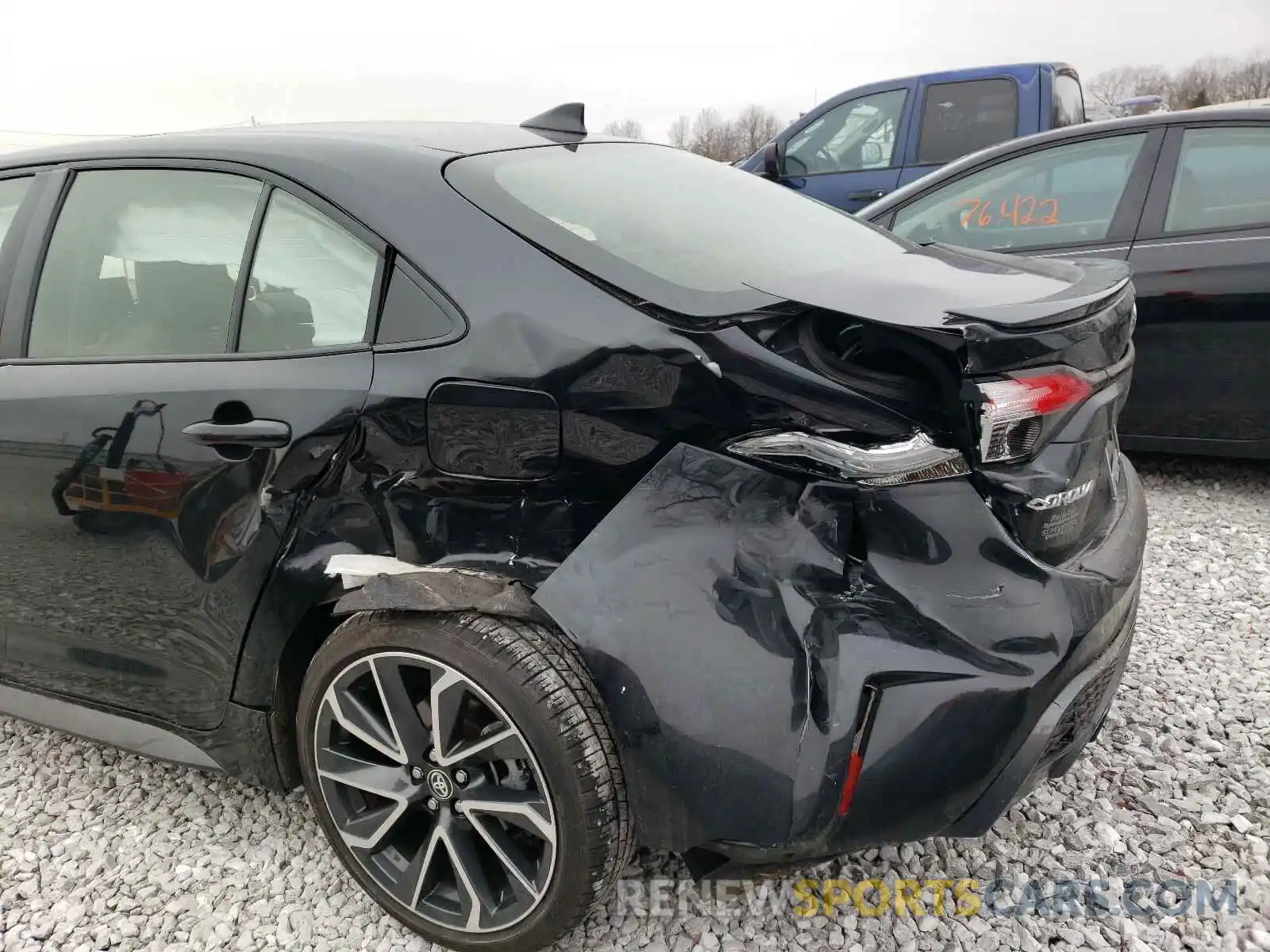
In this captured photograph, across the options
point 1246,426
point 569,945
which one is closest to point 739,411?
point 569,945

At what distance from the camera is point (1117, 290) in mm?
1804

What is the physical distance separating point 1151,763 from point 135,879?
2477 mm

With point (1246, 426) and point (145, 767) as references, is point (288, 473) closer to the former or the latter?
point (145, 767)

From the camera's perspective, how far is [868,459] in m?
1.46

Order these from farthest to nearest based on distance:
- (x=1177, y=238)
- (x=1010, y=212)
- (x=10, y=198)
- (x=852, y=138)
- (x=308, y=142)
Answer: (x=852, y=138)
(x=1010, y=212)
(x=1177, y=238)
(x=10, y=198)
(x=308, y=142)

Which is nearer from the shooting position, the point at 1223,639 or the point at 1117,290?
the point at 1117,290

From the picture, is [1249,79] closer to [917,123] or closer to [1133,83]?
[1133,83]

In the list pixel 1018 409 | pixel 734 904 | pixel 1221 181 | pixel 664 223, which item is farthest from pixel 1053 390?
pixel 1221 181

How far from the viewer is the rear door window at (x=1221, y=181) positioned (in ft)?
11.8

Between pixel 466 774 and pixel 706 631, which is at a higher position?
pixel 706 631

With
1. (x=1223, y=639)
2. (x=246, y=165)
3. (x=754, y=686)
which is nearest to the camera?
(x=754, y=686)

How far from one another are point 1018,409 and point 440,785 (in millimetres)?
1262

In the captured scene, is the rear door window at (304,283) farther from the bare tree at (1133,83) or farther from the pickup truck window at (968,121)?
the bare tree at (1133,83)

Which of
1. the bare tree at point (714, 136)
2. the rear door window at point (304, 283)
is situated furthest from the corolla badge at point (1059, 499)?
the bare tree at point (714, 136)
